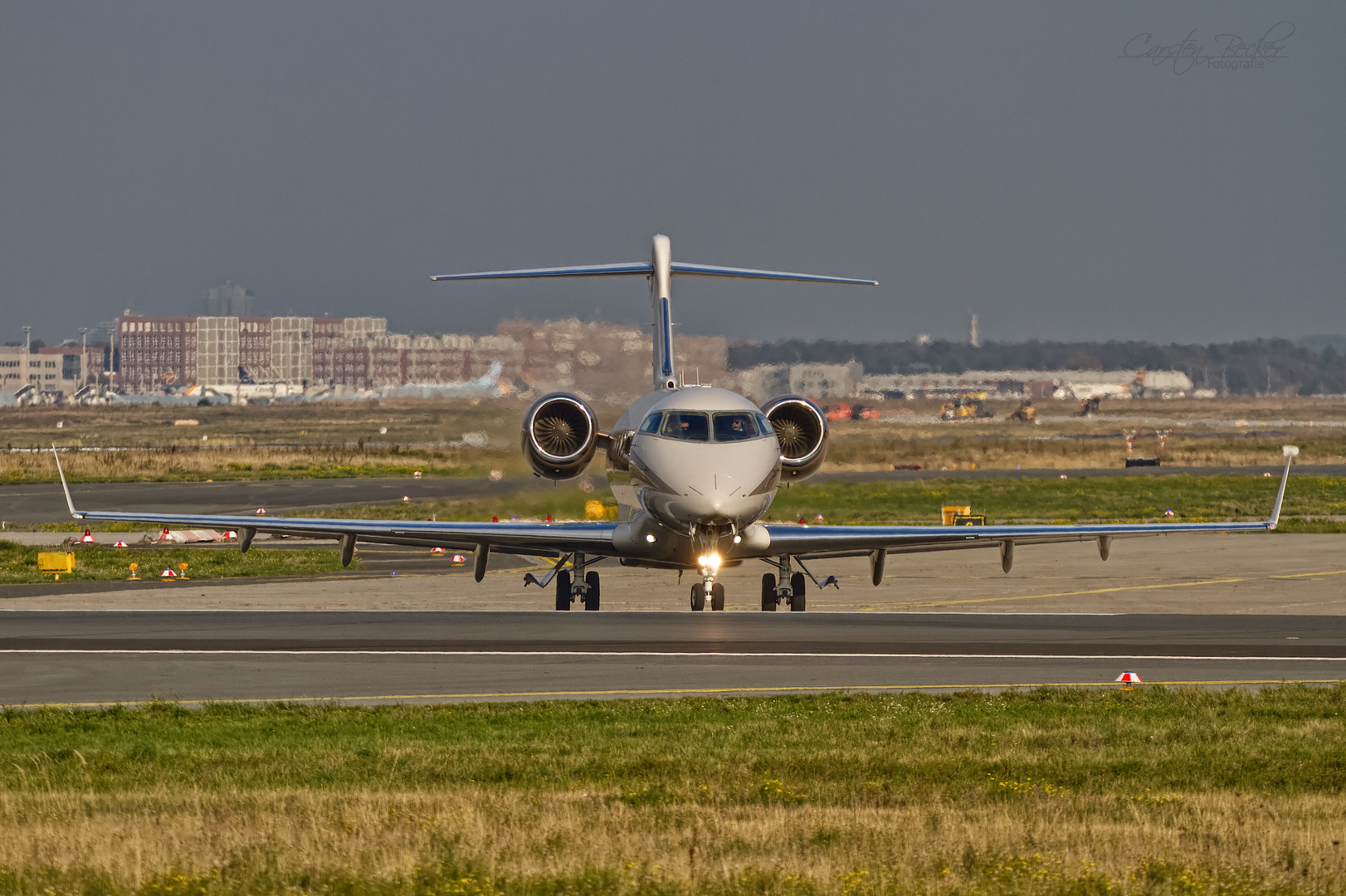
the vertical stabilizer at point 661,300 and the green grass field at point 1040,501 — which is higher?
the vertical stabilizer at point 661,300

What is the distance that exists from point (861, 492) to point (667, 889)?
44385 mm

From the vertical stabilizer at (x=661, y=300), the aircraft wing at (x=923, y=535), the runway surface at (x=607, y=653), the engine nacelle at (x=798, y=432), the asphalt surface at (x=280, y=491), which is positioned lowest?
the runway surface at (x=607, y=653)

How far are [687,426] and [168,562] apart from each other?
52.7 feet

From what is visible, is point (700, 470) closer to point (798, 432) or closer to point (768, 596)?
point (768, 596)

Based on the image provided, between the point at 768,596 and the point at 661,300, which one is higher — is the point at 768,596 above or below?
below

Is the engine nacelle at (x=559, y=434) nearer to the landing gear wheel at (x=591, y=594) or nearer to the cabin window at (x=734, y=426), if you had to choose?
the landing gear wheel at (x=591, y=594)

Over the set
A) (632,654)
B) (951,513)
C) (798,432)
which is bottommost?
(632,654)

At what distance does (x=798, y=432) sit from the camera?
28047 mm

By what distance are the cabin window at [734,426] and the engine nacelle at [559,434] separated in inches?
163

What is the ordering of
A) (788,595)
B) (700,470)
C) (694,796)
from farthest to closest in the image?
(788,595), (700,470), (694,796)

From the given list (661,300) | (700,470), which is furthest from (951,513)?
(700,470)

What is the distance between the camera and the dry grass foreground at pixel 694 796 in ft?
28.9

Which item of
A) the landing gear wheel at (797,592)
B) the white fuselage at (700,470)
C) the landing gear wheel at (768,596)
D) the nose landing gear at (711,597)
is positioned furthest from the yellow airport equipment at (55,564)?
the landing gear wheel at (797,592)

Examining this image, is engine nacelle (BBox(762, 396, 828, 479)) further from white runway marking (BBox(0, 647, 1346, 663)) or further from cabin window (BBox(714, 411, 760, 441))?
white runway marking (BBox(0, 647, 1346, 663))
